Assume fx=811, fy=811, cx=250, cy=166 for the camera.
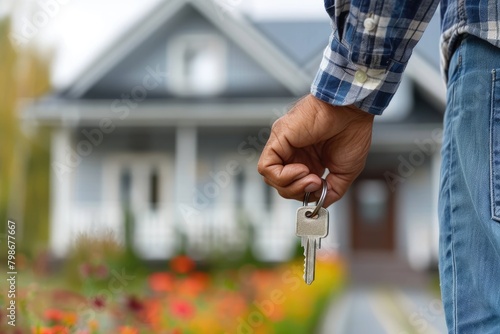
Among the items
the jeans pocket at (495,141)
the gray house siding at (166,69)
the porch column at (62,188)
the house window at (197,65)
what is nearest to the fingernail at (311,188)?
the jeans pocket at (495,141)

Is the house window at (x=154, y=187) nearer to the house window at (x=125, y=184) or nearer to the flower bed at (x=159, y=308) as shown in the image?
the house window at (x=125, y=184)

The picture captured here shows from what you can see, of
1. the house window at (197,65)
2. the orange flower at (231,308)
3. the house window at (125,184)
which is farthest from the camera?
the house window at (125,184)

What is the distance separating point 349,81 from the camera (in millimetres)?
1422

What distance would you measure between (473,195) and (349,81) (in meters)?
0.30

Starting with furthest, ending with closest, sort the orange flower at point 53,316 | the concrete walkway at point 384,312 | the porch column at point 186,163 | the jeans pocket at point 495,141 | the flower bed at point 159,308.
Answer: the porch column at point 186,163 < the concrete walkway at point 384,312 < the flower bed at point 159,308 < the orange flower at point 53,316 < the jeans pocket at point 495,141

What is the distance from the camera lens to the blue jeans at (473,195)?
1249 millimetres

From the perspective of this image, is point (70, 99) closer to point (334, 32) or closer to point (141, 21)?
point (141, 21)

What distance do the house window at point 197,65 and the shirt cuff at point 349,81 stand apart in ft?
44.4

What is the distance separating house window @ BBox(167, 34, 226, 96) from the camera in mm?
14984

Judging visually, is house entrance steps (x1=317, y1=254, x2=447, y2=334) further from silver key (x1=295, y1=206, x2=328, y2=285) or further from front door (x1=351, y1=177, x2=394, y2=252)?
silver key (x1=295, y1=206, x2=328, y2=285)

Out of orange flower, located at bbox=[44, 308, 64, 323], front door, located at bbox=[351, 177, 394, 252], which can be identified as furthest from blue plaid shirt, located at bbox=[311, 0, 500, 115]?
front door, located at bbox=[351, 177, 394, 252]

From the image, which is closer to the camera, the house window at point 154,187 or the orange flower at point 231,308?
the orange flower at point 231,308

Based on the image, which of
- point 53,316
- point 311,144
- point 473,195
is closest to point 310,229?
point 311,144

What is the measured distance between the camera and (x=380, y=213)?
18.5m
